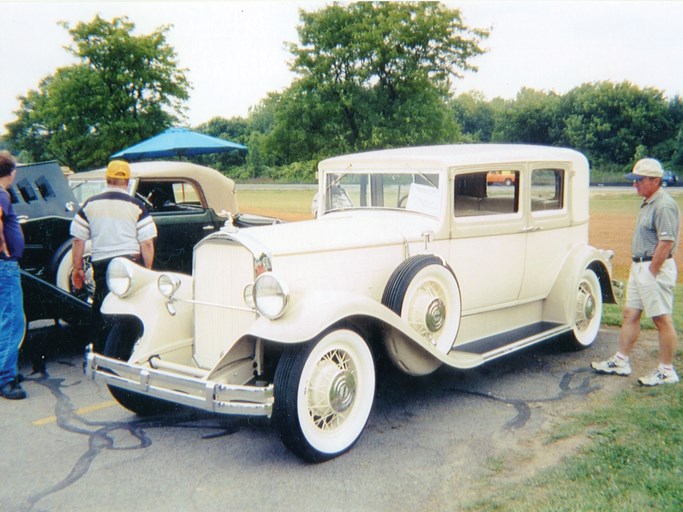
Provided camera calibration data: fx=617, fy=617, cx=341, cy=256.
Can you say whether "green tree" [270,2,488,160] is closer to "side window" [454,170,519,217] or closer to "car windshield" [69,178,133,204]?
"car windshield" [69,178,133,204]

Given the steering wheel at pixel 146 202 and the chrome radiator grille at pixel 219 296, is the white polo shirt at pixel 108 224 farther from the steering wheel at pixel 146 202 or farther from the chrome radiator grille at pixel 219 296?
the steering wheel at pixel 146 202

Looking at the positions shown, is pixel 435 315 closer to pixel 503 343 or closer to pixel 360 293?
pixel 360 293

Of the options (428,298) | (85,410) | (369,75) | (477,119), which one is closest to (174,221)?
(85,410)

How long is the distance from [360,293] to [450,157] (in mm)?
1339

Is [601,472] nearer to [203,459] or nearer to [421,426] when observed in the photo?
[421,426]

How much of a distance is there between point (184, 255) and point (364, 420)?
15.2ft

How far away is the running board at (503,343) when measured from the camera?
4.45 metres

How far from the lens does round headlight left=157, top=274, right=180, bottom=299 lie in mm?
4082

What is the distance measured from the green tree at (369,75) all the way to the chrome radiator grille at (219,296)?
13.4 m

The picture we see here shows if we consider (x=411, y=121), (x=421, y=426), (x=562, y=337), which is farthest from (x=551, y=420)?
(x=411, y=121)

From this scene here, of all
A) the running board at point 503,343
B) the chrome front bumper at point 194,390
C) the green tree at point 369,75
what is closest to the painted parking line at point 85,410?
the chrome front bumper at point 194,390

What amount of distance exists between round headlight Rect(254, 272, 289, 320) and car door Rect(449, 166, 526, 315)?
1.73m

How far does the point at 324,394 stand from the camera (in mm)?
3539

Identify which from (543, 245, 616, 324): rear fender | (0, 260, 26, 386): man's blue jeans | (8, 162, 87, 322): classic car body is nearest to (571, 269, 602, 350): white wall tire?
(543, 245, 616, 324): rear fender
